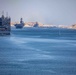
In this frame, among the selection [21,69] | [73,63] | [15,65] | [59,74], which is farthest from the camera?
[73,63]

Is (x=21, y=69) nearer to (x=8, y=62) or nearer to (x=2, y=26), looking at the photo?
(x=8, y=62)

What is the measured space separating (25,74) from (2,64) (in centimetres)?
537

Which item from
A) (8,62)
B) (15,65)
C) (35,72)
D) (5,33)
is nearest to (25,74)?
(35,72)

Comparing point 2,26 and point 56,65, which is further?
point 2,26

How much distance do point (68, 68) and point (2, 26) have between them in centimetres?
7484

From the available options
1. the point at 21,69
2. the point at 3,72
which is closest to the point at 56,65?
the point at 21,69

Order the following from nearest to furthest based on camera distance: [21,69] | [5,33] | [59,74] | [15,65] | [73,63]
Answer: [59,74], [21,69], [15,65], [73,63], [5,33]

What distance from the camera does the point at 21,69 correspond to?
27.6 m

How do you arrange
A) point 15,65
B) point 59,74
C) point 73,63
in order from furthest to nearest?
point 73,63 < point 15,65 < point 59,74

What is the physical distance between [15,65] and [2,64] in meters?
1.39

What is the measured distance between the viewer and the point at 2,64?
99.7 ft

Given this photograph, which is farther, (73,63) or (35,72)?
(73,63)

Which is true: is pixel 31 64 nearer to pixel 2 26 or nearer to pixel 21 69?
pixel 21 69

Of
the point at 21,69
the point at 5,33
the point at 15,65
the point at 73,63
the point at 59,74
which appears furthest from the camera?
the point at 5,33
